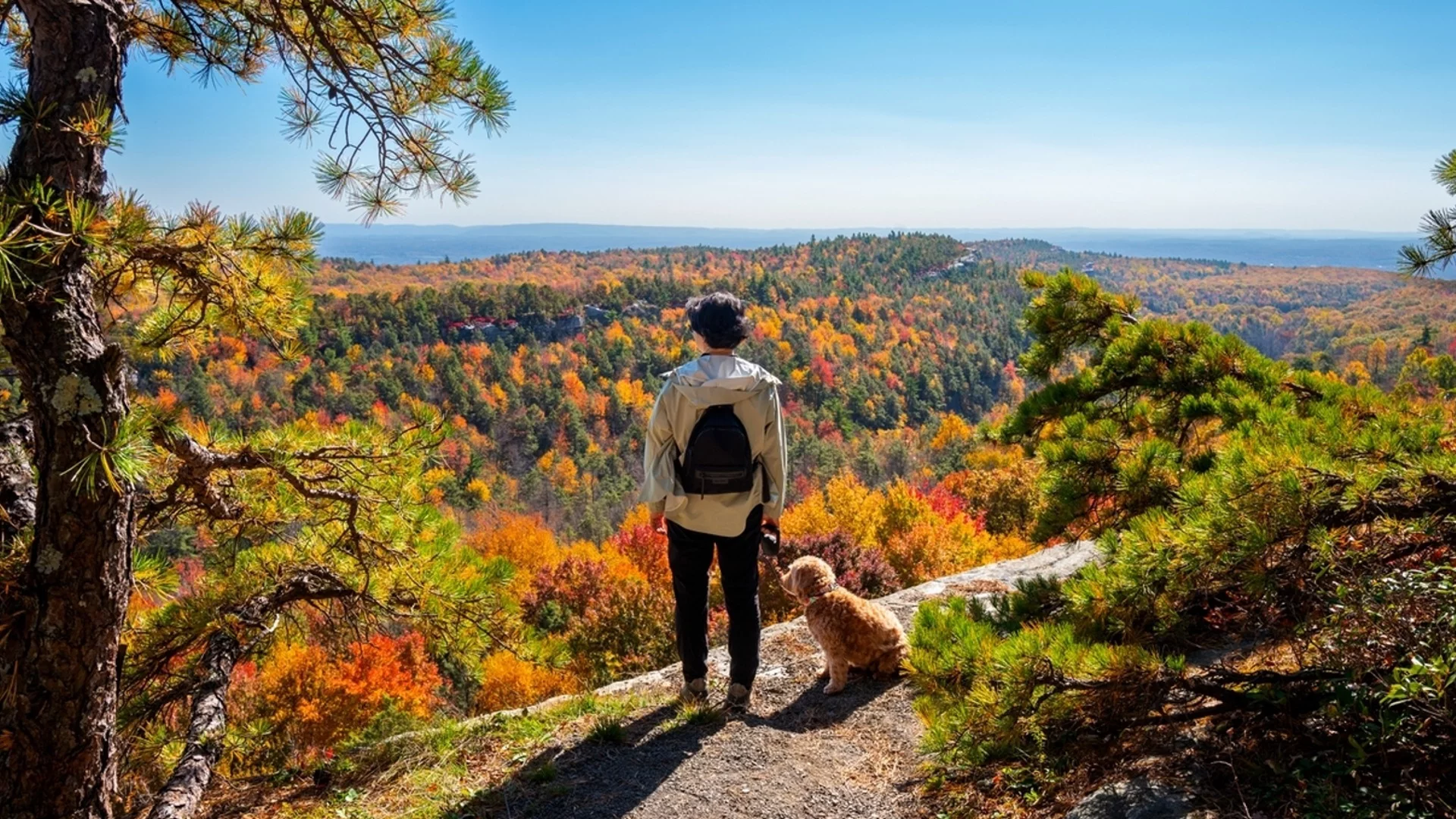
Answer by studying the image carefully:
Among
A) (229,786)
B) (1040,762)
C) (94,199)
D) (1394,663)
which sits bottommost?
(229,786)

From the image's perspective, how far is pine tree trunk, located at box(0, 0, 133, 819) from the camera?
209 centimetres

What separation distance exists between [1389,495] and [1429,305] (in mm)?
86599

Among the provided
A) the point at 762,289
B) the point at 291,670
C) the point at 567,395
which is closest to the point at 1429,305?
the point at 762,289

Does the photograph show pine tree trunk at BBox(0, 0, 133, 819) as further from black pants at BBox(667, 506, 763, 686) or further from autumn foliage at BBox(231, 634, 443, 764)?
autumn foliage at BBox(231, 634, 443, 764)

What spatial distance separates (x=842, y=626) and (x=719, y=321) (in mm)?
1803

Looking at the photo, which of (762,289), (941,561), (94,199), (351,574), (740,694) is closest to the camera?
(94,199)

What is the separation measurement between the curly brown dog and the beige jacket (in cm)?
75

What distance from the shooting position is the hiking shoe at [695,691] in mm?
3844

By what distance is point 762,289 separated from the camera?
8938 centimetres

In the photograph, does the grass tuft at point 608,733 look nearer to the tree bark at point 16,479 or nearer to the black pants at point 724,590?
the black pants at point 724,590

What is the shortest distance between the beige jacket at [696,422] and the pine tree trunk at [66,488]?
183cm

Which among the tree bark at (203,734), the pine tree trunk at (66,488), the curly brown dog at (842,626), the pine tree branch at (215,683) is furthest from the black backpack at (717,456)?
the tree bark at (203,734)

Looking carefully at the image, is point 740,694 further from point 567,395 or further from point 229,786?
point 567,395

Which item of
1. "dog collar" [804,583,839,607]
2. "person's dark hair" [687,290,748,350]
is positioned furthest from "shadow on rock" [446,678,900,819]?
"person's dark hair" [687,290,748,350]
